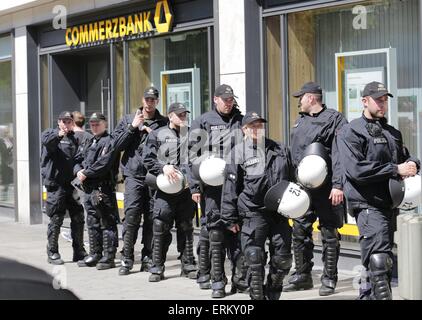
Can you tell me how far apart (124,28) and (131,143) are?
3.90 meters

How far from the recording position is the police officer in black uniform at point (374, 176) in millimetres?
6547

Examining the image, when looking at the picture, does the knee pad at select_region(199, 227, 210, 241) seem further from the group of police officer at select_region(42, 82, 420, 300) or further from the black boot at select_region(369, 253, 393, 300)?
the black boot at select_region(369, 253, 393, 300)

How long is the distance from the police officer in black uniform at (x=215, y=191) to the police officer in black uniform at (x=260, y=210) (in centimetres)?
51

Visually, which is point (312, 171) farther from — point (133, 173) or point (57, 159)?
point (57, 159)

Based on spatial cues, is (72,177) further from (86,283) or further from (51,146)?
(86,283)

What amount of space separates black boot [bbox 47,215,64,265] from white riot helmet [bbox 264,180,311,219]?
421 centimetres

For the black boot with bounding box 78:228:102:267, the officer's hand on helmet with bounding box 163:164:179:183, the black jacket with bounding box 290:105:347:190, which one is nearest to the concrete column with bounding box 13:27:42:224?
the black boot with bounding box 78:228:102:267

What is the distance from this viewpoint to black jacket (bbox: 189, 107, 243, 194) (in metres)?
8.22

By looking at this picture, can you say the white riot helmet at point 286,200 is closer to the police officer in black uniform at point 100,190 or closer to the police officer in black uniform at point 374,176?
the police officer in black uniform at point 374,176

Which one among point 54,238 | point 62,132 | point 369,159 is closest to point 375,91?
point 369,159

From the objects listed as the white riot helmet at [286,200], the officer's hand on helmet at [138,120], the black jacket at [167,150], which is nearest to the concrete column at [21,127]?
the officer's hand on helmet at [138,120]

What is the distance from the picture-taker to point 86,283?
29.4ft
